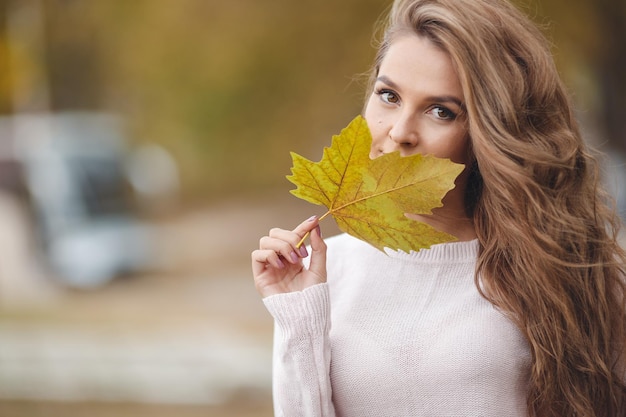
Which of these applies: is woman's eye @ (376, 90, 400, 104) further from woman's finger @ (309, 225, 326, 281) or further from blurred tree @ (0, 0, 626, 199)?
blurred tree @ (0, 0, 626, 199)

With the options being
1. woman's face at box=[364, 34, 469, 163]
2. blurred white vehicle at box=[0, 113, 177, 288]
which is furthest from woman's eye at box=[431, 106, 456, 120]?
blurred white vehicle at box=[0, 113, 177, 288]

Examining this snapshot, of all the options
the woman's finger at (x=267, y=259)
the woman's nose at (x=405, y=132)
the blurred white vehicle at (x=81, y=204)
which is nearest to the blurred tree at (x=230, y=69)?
the blurred white vehicle at (x=81, y=204)

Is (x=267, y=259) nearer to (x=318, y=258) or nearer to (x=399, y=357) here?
(x=318, y=258)

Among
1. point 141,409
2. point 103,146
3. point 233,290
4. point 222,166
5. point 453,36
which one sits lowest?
point 453,36

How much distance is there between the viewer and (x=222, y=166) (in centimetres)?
1902

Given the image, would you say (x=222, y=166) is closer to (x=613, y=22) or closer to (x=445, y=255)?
(x=613, y=22)

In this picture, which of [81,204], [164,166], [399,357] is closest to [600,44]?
[399,357]

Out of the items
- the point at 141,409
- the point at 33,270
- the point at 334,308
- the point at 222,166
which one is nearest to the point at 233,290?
the point at 33,270

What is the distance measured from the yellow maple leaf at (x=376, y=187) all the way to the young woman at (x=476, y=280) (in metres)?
0.11

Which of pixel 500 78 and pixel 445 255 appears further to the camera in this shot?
pixel 445 255

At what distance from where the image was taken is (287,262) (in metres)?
2.13

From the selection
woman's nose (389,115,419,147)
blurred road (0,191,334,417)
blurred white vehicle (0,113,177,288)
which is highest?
blurred white vehicle (0,113,177,288)

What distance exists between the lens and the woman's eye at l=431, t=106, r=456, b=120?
7.06 ft

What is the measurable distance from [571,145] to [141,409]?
450 cm
